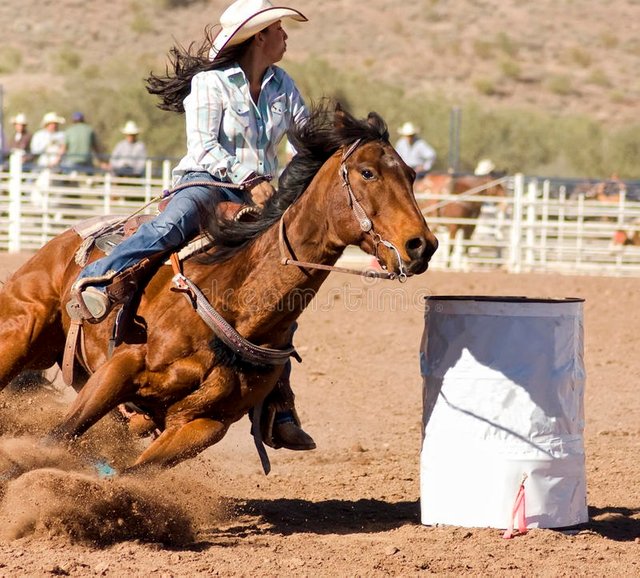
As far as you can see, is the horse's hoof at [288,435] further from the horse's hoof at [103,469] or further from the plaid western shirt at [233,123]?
A: the plaid western shirt at [233,123]

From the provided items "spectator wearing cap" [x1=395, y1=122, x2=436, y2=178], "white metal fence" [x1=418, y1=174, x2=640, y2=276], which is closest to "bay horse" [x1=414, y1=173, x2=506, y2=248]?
"white metal fence" [x1=418, y1=174, x2=640, y2=276]

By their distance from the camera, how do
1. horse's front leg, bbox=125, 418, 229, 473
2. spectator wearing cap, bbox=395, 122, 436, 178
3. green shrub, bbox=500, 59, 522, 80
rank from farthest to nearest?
green shrub, bbox=500, 59, 522, 80 → spectator wearing cap, bbox=395, 122, 436, 178 → horse's front leg, bbox=125, 418, 229, 473

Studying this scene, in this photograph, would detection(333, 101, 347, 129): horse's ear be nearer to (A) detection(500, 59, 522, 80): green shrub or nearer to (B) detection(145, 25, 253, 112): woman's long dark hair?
(B) detection(145, 25, 253, 112): woman's long dark hair

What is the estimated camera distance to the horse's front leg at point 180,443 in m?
4.66

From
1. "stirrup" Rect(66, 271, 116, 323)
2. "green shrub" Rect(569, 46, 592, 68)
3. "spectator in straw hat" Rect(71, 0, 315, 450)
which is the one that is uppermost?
"green shrub" Rect(569, 46, 592, 68)

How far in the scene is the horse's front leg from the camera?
4.66 meters

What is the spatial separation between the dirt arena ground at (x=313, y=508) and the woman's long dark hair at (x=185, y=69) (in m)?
1.74

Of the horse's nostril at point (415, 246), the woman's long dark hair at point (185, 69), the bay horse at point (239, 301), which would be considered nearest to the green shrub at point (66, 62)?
the woman's long dark hair at point (185, 69)

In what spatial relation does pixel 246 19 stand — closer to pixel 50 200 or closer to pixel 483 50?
pixel 50 200

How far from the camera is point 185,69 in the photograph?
17.8ft

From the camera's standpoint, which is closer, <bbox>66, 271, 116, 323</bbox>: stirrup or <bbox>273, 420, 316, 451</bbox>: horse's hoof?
<bbox>66, 271, 116, 323</bbox>: stirrup

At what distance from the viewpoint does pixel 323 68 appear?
3631 centimetres

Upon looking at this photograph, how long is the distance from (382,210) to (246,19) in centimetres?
130

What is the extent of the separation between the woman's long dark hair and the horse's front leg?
1.66 meters
